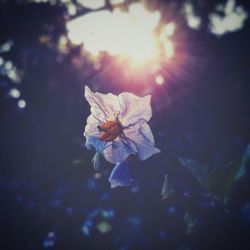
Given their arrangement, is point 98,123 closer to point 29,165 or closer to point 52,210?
point 52,210

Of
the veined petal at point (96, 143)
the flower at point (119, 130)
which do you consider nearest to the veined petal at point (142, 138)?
the flower at point (119, 130)

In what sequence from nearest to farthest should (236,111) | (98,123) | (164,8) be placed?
(98,123) → (236,111) → (164,8)

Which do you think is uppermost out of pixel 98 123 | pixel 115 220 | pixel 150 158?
pixel 115 220

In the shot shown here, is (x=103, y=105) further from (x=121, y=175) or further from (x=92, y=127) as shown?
(x=121, y=175)

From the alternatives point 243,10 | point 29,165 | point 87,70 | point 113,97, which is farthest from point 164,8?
point 113,97

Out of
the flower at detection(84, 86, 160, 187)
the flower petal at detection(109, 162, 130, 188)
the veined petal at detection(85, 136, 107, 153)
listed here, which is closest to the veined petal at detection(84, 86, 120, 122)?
the flower at detection(84, 86, 160, 187)

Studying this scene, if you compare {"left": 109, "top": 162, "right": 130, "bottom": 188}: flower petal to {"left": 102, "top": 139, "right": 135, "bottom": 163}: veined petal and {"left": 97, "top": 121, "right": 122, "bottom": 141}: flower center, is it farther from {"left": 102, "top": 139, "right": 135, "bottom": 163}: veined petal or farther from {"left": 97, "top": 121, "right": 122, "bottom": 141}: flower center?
{"left": 97, "top": 121, "right": 122, "bottom": 141}: flower center

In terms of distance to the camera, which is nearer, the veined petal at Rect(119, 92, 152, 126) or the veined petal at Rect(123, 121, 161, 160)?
the veined petal at Rect(123, 121, 161, 160)
